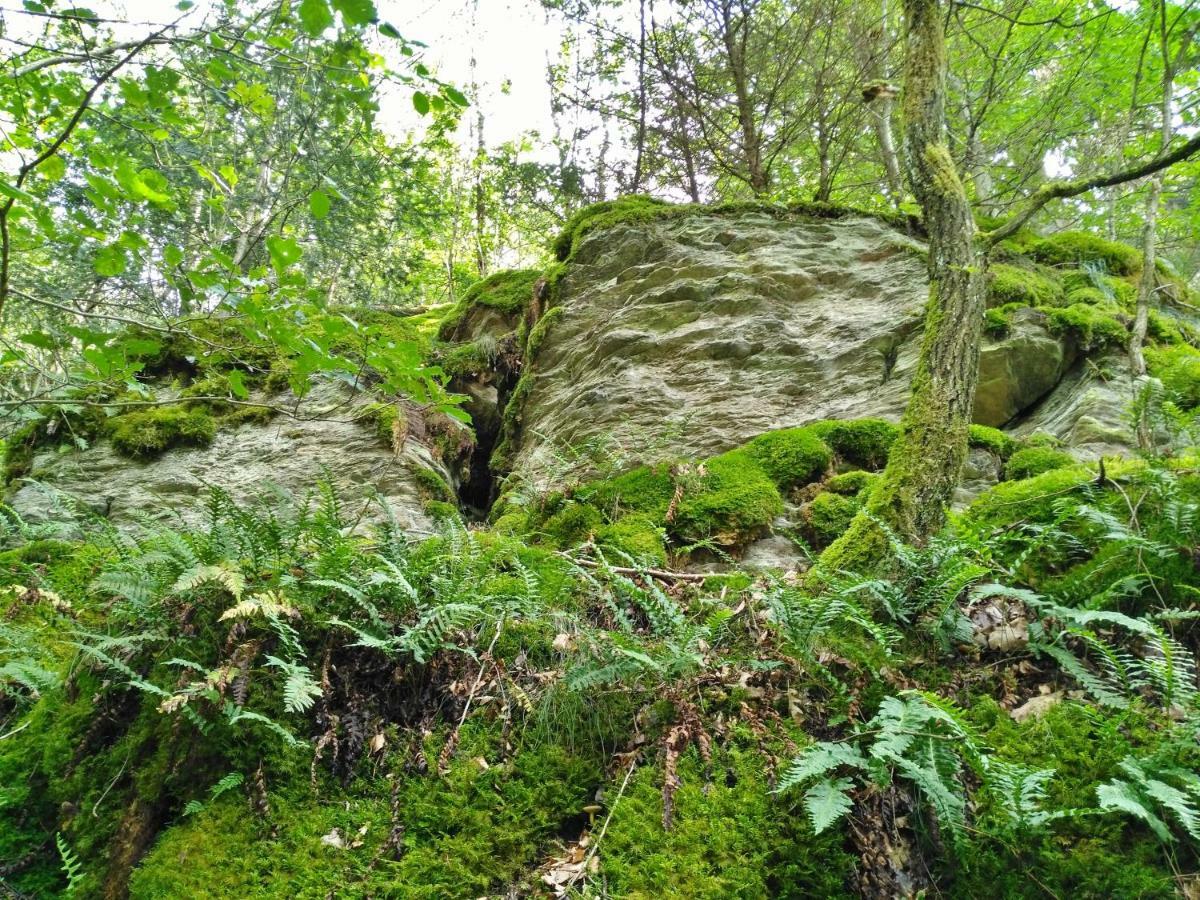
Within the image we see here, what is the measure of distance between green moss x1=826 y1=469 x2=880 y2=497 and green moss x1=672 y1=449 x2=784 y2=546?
0.51 m

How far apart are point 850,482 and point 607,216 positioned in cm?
592

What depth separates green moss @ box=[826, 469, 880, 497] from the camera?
5230 mm

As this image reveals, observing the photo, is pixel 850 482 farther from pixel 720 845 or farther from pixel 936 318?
pixel 720 845

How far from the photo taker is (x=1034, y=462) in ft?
16.0

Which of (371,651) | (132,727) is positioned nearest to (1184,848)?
(371,651)

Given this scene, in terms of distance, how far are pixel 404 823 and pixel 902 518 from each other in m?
3.16

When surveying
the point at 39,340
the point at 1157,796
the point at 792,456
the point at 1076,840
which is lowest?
the point at 1076,840

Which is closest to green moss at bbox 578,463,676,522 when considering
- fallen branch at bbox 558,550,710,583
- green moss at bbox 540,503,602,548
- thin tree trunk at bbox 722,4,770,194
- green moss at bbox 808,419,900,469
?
green moss at bbox 540,503,602,548

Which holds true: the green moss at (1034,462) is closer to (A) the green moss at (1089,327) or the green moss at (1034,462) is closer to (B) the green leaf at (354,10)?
(A) the green moss at (1089,327)

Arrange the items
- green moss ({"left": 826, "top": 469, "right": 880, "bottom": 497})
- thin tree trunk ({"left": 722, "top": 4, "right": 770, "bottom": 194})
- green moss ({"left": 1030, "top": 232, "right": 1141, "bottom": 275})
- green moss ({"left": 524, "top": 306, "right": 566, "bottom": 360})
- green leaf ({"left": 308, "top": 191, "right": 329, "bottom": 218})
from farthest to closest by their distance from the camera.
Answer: thin tree trunk ({"left": 722, "top": 4, "right": 770, "bottom": 194}) → green moss ({"left": 524, "top": 306, "right": 566, "bottom": 360}) → green moss ({"left": 1030, "top": 232, "right": 1141, "bottom": 275}) → green moss ({"left": 826, "top": 469, "right": 880, "bottom": 497}) → green leaf ({"left": 308, "top": 191, "right": 329, "bottom": 218})

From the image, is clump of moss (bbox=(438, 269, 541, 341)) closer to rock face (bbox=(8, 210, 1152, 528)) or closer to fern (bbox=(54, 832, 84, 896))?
rock face (bbox=(8, 210, 1152, 528))

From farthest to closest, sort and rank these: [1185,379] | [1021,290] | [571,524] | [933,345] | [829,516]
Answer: [1021,290]
[571,524]
[829,516]
[1185,379]
[933,345]

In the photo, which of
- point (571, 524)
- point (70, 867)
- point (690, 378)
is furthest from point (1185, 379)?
point (70, 867)

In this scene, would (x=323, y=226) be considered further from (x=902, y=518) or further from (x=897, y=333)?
(x=902, y=518)
